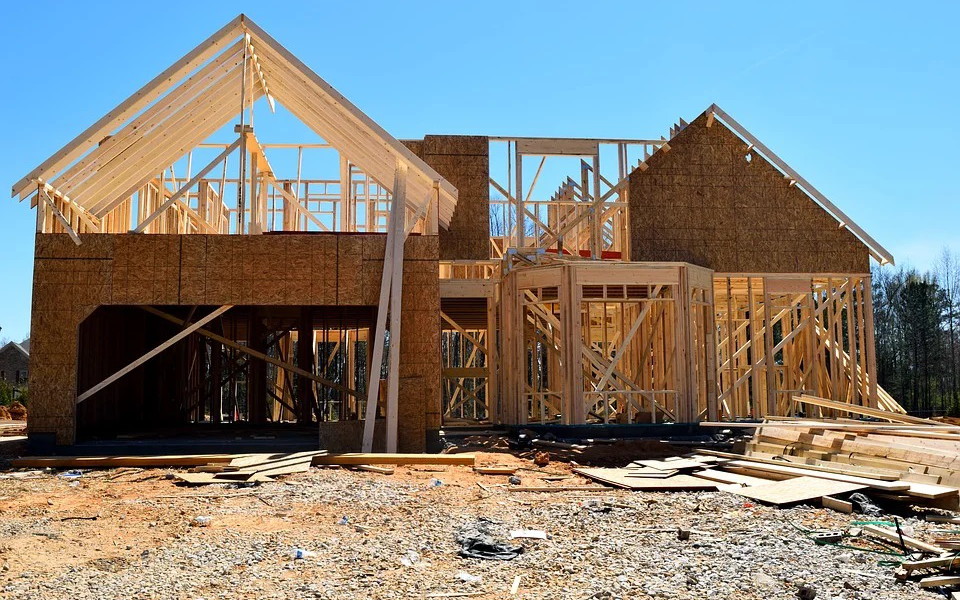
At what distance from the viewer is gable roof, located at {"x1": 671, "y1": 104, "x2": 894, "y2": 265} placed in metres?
19.6

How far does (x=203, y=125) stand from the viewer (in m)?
16.7

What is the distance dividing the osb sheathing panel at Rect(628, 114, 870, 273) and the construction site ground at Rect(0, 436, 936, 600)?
10181mm

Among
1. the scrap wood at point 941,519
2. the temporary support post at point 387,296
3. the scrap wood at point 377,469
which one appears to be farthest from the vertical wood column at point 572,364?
the scrap wood at point 941,519

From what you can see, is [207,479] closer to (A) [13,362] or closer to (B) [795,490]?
(B) [795,490]

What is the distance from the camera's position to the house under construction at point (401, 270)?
A: 14141mm

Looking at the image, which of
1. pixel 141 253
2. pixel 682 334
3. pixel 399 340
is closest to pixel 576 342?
pixel 682 334

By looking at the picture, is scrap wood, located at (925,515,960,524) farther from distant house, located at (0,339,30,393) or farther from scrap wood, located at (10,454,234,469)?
distant house, located at (0,339,30,393)

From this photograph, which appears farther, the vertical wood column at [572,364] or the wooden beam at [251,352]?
the vertical wood column at [572,364]

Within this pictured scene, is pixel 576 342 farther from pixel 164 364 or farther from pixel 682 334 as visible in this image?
pixel 164 364

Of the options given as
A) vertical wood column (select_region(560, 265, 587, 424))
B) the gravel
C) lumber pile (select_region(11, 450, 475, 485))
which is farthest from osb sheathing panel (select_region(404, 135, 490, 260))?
the gravel

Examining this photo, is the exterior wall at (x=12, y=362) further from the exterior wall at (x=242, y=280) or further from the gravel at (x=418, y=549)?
the gravel at (x=418, y=549)

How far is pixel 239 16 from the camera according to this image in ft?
45.7

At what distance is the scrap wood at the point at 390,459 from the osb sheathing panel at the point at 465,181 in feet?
25.6

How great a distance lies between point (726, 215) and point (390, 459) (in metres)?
11.0
